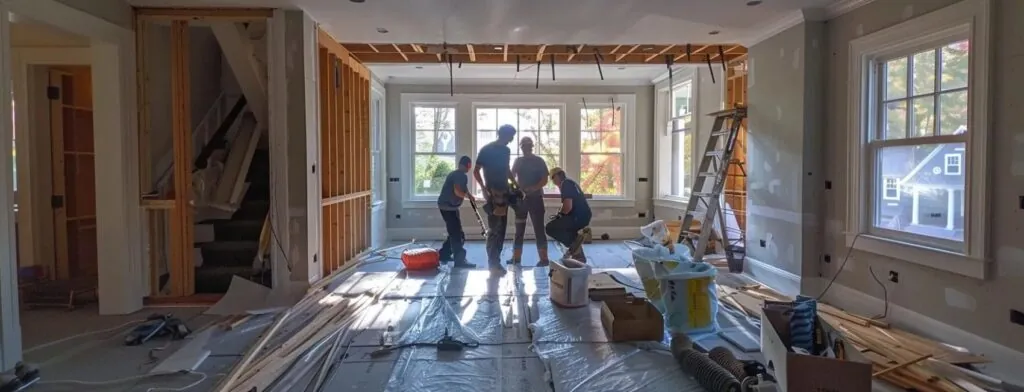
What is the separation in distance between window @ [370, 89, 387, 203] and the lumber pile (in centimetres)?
555

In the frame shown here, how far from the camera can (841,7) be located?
4.52m

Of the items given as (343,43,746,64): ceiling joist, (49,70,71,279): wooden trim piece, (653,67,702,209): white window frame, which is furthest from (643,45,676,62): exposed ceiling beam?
(49,70,71,279): wooden trim piece

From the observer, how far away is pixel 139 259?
473 centimetres

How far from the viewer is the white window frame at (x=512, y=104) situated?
29.5 feet

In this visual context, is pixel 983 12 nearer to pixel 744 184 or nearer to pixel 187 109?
pixel 744 184

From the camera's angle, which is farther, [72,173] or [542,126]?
[542,126]

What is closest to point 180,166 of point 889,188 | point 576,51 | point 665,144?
point 576,51

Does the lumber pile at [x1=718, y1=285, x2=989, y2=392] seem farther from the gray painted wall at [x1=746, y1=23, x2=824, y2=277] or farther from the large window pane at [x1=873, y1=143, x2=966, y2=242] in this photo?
the gray painted wall at [x1=746, y1=23, x2=824, y2=277]

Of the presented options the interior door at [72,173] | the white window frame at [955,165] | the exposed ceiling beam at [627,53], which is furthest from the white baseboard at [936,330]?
the interior door at [72,173]

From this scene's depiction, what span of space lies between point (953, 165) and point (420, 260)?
448cm

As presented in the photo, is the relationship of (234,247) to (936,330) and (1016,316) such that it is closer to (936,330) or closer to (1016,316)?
(936,330)

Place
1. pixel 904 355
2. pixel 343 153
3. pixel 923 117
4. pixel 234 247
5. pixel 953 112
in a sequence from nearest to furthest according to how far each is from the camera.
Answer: pixel 904 355 < pixel 953 112 < pixel 923 117 < pixel 234 247 < pixel 343 153

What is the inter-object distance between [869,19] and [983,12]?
38.8 inches

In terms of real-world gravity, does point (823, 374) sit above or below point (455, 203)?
below
